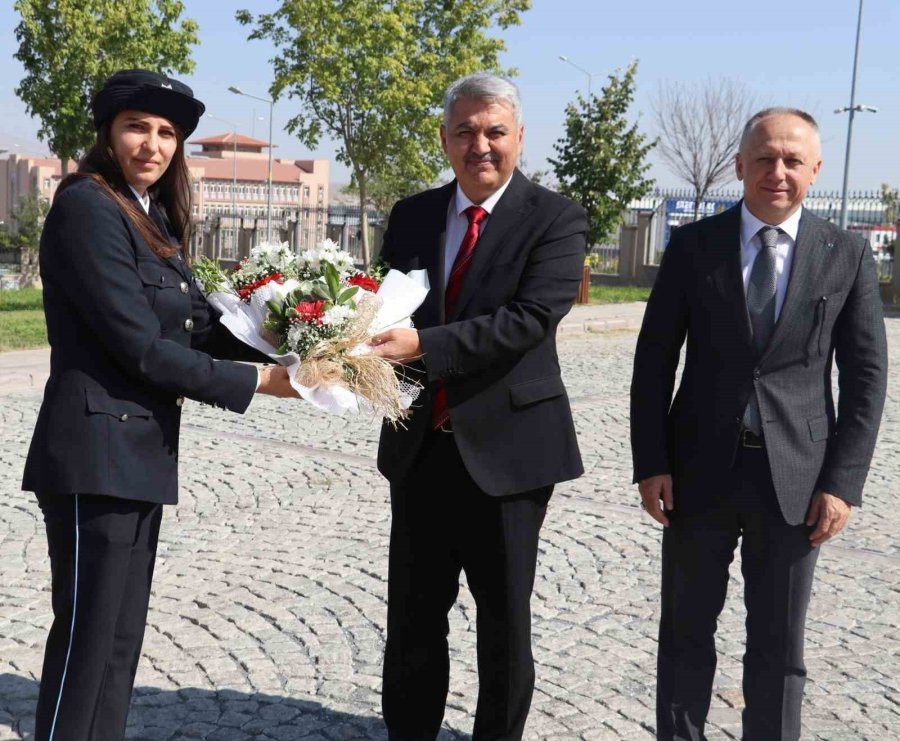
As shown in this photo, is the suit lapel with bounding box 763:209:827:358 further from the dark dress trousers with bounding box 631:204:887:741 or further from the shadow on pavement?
the shadow on pavement

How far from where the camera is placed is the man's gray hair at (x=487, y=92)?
3248 millimetres

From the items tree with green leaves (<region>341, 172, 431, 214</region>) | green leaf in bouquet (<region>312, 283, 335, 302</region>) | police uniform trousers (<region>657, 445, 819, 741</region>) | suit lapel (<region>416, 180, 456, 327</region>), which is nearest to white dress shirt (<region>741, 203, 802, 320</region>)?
police uniform trousers (<region>657, 445, 819, 741</region>)

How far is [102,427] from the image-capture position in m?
2.90

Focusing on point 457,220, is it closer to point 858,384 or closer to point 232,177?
point 858,384

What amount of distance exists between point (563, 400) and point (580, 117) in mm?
22861

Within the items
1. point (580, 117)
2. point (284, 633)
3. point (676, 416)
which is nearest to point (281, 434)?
point (284, 633)

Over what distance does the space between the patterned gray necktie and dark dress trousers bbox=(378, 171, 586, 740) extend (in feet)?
1.73

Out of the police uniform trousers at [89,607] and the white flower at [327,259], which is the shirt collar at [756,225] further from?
the police uniform trousers at [89,607]

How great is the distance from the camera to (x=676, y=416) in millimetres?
3449

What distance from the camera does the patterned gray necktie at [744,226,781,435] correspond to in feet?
10.6

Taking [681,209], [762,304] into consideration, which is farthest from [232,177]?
[762,304]

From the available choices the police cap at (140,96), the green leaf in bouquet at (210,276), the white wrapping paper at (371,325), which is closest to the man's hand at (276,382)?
the white wrapping paper at (371,325)

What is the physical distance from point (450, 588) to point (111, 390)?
134cm

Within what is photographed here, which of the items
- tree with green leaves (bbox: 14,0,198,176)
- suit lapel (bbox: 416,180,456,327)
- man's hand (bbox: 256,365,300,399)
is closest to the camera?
man's hand (bbox: 256,365,300,399)
